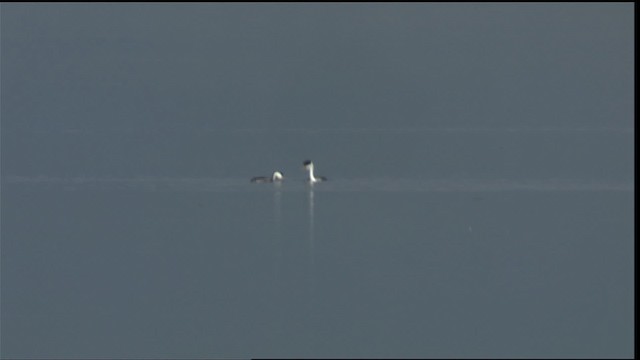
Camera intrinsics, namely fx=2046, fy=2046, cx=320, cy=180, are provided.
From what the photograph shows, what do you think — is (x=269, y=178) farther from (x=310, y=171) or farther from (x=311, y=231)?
(x=311, y=231)

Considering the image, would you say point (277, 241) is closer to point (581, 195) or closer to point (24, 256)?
point (24, 256)

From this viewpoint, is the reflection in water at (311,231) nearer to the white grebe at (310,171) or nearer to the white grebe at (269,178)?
the white grebe at (310,171)

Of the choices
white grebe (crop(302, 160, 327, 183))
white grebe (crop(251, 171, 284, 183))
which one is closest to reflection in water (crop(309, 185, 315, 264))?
white grebe (crop(302, 160, 327, 183))

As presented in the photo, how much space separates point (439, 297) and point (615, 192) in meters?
7.49

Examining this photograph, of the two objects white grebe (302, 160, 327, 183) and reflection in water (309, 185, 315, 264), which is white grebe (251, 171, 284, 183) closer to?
white grebe (302, 160, 327, 183)

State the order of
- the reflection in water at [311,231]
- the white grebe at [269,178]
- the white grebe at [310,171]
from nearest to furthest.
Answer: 1. the reflection in water at [311,231]
2. the white grebe at [310,171]
3. the white grebe at [269,178]

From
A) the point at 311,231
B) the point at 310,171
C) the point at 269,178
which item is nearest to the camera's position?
the point at 311,231

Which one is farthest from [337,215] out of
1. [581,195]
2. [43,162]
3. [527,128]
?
[527,128]

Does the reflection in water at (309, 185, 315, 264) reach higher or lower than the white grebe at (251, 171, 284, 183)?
lower

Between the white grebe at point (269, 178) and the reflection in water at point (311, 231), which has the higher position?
the white grebe at point (269, 178)

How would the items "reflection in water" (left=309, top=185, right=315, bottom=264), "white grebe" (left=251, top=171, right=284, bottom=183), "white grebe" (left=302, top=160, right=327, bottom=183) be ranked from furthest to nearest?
"white grebe" (left=251, top=171, right=284, bottom=183), "white grebe" (left=302, top=160, right=327, bottom=183), "reflection in water" (left=309, top=185, right=315, bottom=264)

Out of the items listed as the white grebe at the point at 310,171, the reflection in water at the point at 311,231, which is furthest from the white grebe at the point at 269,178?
the reflection in water at the point at 311,231

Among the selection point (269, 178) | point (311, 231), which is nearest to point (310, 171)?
point (269, 178)

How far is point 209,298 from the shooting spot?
42.9 ft
